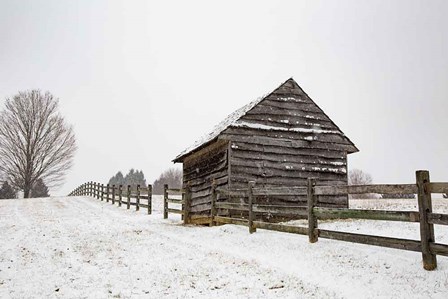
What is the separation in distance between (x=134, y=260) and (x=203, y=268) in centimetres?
171

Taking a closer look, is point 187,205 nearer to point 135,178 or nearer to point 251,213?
point 251,213

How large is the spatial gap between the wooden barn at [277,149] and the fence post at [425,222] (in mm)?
8273

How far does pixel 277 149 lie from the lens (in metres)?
14.2

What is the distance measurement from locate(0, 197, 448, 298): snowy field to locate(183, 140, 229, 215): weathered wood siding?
4955 millimetres

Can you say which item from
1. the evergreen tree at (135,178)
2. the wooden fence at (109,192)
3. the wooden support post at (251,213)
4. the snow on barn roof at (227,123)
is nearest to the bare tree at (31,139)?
the wooden fence at (109,192)

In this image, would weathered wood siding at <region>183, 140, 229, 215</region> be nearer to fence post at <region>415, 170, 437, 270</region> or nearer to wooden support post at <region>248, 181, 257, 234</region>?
wooden support post at <region>248, 181, 257, 234</region>

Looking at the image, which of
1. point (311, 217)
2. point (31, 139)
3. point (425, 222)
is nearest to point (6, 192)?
point (31, 139)

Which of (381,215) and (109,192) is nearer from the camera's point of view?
(381,215)

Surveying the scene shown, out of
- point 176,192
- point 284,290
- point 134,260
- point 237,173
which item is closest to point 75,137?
point 176,192

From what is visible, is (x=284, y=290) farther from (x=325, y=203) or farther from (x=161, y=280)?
(x=325, y=203)

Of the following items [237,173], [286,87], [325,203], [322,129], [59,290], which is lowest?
[59,290]

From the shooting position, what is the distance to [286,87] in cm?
1522

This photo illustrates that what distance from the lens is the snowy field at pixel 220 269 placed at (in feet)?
15.9

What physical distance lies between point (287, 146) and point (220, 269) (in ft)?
29.7
